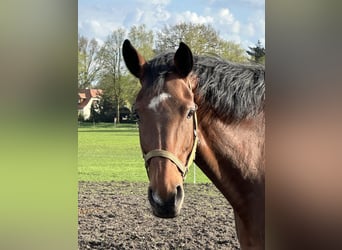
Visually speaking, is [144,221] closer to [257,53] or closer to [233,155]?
[233,155]

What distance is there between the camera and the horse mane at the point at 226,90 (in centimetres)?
135

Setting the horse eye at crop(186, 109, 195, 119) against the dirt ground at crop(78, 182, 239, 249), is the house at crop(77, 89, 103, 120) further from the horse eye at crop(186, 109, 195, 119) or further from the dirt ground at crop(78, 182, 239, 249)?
the horse eye at crop(186, 109, 195, 119)

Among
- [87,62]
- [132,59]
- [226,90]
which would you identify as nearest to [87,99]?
[87,62]

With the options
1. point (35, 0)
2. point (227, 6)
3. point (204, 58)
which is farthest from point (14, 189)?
point (227, 6)

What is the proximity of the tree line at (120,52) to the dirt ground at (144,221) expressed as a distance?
0.35 m

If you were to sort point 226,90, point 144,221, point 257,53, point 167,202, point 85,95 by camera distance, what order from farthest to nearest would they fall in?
point 144,221
point 85,95
point 257,53
point 226,90
point 167,202

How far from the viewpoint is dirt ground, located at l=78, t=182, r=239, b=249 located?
5.32 ft

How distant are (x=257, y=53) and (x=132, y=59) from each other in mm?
469

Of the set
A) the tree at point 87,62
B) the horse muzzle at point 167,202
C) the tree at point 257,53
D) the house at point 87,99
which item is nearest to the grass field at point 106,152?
the house at point 87,99

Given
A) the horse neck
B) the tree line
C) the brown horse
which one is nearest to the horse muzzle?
the brown horse

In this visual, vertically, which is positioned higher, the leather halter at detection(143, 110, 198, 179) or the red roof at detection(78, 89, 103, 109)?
the red roof at detection(78, 89, 103, 109)


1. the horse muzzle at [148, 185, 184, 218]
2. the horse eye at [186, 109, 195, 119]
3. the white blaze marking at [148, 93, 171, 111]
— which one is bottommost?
the horse muzzle at [148, 185, 184, 218]

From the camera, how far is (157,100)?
4.13 ft

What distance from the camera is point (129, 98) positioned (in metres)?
1.49
